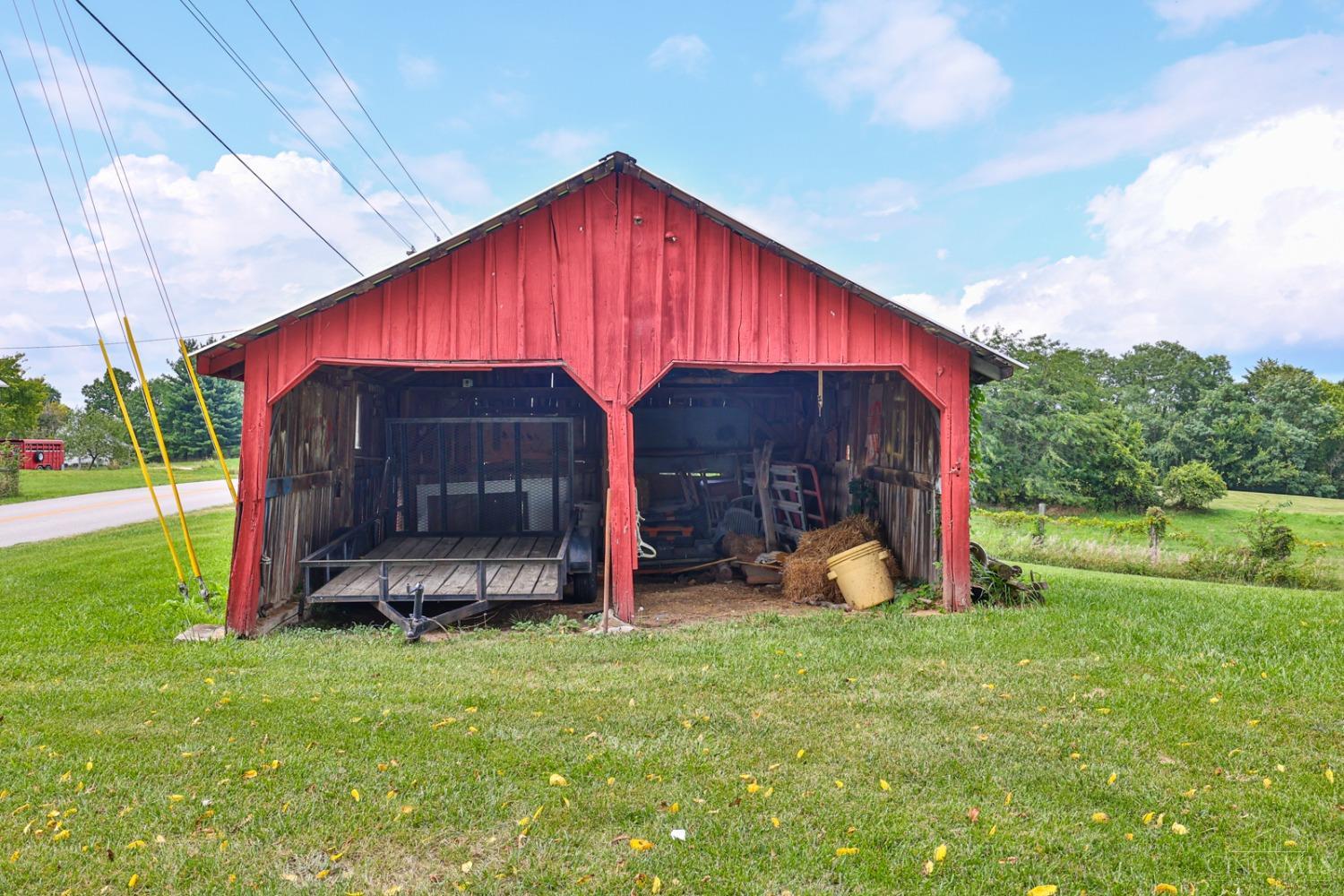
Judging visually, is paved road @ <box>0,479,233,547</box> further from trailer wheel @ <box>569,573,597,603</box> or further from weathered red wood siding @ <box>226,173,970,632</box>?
trailer wheel @ <box>569,573,597,603</box>

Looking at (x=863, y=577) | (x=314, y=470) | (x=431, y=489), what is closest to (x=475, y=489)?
(x=431, y=489)

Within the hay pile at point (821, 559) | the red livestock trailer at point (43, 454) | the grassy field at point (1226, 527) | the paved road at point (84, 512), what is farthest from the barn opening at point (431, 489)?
the red livestock trailer at point (43, 454)

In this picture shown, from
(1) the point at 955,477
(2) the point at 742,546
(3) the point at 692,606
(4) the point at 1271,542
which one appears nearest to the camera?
(1) the point at 955,477

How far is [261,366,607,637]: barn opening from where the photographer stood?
26.8 feet

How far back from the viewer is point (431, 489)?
12188 mm

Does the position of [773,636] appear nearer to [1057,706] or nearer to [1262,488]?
[1057,706]

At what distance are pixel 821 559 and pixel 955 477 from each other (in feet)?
6.59

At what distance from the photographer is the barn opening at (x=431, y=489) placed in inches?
321

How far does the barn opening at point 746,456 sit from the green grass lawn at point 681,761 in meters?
4.54

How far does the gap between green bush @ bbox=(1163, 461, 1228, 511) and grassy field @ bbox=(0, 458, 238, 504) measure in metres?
39.6

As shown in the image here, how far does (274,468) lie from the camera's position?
789 cm

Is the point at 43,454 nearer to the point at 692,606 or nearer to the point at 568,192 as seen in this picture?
the point at 692,606

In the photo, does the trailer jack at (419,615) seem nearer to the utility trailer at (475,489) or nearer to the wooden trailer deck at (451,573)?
the wooden trailer deck at (451,573)

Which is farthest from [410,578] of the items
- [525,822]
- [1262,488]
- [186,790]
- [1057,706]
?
[1262,488]
